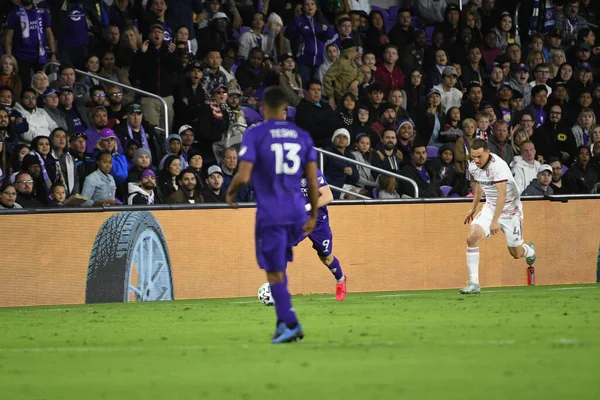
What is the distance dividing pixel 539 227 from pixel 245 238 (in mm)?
5226

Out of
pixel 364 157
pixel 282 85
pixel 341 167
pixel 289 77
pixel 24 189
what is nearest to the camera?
pixel 24 189

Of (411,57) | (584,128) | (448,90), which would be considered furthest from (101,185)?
(584,128)

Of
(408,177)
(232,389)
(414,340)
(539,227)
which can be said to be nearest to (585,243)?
(539,227)

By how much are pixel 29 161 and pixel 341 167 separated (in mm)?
5598

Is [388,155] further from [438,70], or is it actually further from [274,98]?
[274,98]

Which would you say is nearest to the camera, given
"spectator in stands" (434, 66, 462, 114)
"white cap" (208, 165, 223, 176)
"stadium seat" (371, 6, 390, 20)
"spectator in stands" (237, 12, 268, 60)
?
"white cap" (208, 165, 223, 176)

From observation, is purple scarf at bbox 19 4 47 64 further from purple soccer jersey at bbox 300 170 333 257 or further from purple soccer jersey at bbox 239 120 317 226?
purple soccer jersey at bbox 239 120 317 226

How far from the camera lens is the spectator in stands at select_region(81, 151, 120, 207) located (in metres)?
17.8

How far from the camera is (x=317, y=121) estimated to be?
2111 centimetres

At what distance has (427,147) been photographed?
74.2ft

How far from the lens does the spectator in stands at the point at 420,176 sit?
20625 mm

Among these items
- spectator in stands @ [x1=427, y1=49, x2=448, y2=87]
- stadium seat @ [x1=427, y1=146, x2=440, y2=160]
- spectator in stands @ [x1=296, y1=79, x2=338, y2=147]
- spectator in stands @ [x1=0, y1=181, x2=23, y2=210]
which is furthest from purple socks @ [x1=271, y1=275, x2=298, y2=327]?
spectator in stands @ [x1=427, y1=49, x2=448, y2=87]

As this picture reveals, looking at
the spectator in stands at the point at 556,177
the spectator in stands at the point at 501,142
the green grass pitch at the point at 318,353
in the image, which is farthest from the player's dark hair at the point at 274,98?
the spectator in stands at the point at 556,177

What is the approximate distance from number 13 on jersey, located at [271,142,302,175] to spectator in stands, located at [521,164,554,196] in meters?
12.0
